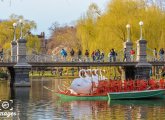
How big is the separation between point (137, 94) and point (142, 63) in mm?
18049

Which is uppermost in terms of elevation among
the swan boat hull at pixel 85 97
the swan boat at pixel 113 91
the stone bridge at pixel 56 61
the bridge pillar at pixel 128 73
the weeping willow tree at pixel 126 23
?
the weeping willow tree at pixel 126 23

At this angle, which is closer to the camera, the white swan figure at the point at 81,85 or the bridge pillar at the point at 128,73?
the white swan figure at the point at 81,85

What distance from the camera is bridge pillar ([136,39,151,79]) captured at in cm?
6266

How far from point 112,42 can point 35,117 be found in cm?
3691

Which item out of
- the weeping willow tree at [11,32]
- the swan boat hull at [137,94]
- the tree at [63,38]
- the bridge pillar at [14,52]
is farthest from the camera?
the tree at [63,38]

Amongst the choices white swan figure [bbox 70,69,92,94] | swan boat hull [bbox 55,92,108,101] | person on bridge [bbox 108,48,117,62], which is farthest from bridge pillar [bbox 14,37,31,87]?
white swan figure [bbox 70,69,92,94]

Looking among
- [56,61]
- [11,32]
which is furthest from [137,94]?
[11,32]

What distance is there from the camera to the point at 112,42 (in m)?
68.4

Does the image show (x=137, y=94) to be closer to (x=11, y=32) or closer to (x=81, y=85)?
(x=81, y=85)

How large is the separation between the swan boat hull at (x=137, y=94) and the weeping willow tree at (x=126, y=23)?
21.7m

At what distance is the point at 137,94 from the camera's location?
148 ft

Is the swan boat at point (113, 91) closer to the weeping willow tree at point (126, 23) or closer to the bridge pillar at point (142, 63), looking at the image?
the bridge pillar at point (142, 63)

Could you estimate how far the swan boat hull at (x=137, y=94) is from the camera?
44.4m

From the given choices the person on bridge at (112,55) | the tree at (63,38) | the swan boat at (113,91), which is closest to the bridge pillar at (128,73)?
the person on bridge at (112,55)
